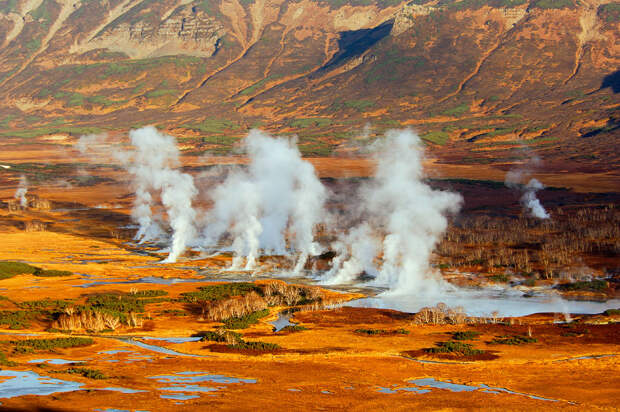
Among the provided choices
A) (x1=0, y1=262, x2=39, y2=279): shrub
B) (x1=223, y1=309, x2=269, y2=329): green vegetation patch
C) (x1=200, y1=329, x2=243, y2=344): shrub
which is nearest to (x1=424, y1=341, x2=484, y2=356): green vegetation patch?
(x1=200, y1=329, x2=243, y2=344): shrub

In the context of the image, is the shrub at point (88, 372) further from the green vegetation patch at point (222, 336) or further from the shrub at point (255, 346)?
the green vegetation patch at point (222, 336)

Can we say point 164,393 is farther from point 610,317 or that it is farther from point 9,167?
point 9,167

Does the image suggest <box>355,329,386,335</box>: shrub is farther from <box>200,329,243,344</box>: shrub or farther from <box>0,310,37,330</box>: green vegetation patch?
<box>0,310,37,330</box>: green vegetation patch

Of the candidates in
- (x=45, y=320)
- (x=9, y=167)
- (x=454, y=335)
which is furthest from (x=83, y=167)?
(x=454, y=335)

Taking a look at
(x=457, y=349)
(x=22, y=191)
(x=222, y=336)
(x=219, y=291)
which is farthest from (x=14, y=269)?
(x=22, y=191)

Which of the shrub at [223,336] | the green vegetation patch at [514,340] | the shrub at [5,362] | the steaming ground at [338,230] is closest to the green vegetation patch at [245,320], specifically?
the shrub at [223,336]

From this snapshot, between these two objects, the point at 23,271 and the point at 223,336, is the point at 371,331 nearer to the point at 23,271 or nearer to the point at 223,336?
the point at 223,336
